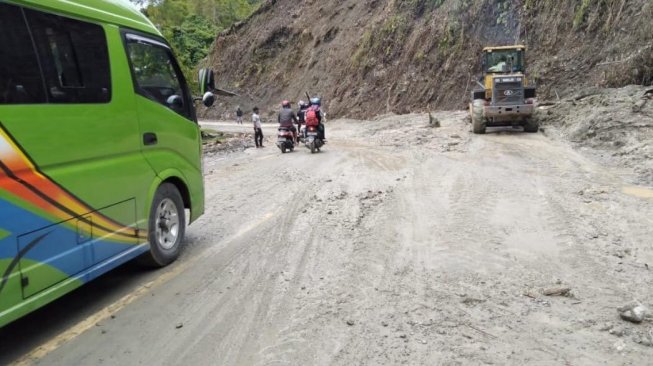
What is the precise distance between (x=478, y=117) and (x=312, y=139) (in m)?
5.62

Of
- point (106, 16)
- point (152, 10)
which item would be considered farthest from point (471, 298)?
point (152, 10)

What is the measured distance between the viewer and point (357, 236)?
646 centimetres

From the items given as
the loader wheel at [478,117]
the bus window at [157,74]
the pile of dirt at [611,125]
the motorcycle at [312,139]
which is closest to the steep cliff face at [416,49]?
the pile of dirt at [611,125]

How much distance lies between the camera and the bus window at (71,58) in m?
4.04

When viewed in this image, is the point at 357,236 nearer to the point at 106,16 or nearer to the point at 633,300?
the point at 633,300

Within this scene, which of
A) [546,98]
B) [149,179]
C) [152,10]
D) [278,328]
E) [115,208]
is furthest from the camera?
[152,10]

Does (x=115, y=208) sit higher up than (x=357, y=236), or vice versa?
(x=115, y=208)

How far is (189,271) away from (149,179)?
1.03m

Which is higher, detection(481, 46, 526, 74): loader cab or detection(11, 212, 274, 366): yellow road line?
detection(481, 46, 526, 74): loader cab

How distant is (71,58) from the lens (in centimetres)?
435

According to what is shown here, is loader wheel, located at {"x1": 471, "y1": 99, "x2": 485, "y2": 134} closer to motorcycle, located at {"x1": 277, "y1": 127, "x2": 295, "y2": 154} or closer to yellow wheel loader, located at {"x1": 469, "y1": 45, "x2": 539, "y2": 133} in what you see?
yellow wheel loader, located at {"x1": 469, "y1": 45, "x2": 539, "y2": 133}

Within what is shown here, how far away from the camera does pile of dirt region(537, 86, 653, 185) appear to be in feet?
36.7

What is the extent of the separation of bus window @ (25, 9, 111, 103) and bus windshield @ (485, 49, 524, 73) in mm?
16431

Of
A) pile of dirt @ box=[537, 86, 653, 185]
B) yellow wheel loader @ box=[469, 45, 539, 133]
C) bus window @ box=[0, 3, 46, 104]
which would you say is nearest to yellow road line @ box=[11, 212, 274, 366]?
bus window @ box=[0, 3, 46, 104]
